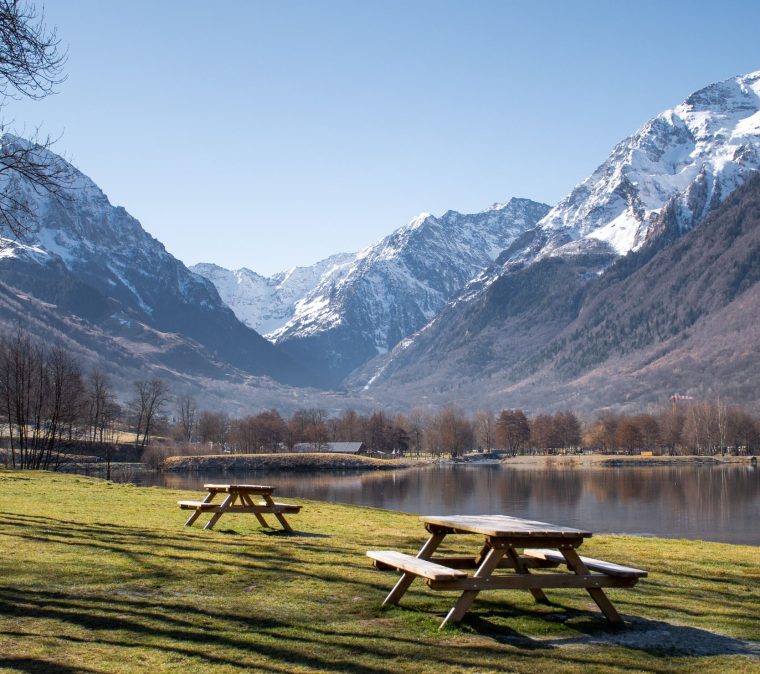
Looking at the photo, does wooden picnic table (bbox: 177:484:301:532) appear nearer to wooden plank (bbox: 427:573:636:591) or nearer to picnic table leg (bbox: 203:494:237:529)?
picnic table leg (bbox: 203:494:237:529)

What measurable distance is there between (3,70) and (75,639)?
42.2 feet

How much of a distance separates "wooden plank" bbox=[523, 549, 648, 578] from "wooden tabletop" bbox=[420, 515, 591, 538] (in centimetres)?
78

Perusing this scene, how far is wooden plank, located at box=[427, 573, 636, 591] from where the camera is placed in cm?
1161

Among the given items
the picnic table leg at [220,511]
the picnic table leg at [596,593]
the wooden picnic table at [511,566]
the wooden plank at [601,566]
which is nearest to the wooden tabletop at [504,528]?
the wooden picnic table at [511,566]

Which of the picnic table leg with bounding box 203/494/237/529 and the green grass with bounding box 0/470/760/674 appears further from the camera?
the picnic table leg with bounding box 203/494/237/529

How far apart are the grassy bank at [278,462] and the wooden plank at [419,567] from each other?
128024mm

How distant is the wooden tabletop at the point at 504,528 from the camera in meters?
11.9

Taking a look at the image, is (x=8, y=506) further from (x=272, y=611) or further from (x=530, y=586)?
(x=530, y=586)

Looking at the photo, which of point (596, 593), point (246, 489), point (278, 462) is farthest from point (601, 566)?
point (278, 462)

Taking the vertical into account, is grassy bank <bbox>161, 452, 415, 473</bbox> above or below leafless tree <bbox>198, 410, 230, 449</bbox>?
below

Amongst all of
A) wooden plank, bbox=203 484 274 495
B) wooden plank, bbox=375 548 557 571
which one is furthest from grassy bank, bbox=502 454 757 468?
wooden plank, bbox=375 548 557 571

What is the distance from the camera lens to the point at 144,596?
43.5 ft

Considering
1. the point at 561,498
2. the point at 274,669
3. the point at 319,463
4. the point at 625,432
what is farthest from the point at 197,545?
the point at 625,432

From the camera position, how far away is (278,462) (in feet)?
498
